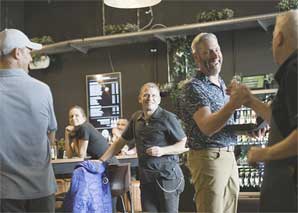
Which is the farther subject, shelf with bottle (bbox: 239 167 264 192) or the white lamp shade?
shelf with bottle (bbox: 239 167 264 192)

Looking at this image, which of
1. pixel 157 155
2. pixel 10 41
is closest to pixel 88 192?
pixel 157 155

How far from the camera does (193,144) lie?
2.69 meters

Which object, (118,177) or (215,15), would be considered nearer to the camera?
(118,177)

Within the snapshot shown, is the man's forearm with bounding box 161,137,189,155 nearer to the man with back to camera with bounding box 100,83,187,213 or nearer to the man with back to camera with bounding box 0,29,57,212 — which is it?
the man with back to camera with bounding box 100,83,187,213

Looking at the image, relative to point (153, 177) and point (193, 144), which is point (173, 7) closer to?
point (153, 177)

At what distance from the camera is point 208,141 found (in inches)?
104

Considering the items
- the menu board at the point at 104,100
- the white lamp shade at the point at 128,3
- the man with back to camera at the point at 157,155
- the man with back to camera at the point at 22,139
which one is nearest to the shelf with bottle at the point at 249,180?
the menu board at the point at 104,100

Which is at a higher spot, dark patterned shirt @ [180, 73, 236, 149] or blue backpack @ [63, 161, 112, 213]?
dark patterned shirt @ [180, 73, 236, 149]

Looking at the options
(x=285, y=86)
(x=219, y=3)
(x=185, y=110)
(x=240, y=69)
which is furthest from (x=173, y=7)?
(x=285, y=86)

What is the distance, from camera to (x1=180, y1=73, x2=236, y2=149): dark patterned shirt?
2615 mm

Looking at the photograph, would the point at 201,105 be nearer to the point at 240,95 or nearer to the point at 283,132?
the point at 240,95

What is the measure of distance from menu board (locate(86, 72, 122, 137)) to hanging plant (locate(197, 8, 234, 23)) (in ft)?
7.07

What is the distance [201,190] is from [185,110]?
0.46m

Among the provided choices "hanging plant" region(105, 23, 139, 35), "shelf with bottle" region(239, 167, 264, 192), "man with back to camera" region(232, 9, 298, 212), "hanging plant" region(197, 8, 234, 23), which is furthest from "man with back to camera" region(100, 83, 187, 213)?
"hanging plant" region(105, 23, 139, 35)
